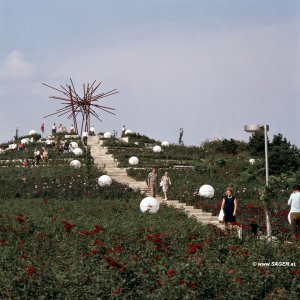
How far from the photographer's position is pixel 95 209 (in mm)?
24594

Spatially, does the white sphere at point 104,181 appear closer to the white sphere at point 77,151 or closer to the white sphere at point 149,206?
the white sphere at point 149,206

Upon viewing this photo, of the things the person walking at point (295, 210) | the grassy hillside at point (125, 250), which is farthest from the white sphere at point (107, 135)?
the person walking at point (295, 210)

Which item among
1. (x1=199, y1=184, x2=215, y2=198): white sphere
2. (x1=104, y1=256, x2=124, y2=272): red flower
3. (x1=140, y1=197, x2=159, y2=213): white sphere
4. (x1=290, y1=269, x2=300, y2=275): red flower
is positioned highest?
(x1=199, y1=184, x2=215, y2=198): white sphere

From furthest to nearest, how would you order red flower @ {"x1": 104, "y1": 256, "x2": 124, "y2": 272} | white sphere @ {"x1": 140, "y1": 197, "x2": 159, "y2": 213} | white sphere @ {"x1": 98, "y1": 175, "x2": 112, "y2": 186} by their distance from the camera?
white sphere @ {"x1": 98, "y1": 175, "x2": 112, "y2": 186}, white sphere @ {"x1": 140, "y1": 197, "x2": 159, "y2": 213}, red flower @ {"x1": 104, "y1": 256, "x2": 124, "y2": 272}

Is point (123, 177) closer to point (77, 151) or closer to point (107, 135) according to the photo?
point (77, 151)

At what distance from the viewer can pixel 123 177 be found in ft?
123

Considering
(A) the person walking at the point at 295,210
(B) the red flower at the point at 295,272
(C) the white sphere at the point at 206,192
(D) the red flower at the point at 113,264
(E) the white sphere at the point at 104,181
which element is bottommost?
(B) the red flower at the point at 295,272

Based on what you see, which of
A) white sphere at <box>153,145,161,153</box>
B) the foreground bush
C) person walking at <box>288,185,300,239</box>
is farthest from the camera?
white sphere at <box>153,145,161,153</box>

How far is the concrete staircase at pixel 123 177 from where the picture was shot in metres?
25.4

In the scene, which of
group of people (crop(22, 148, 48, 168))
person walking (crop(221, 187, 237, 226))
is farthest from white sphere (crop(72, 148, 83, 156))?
person walking (crop(221, 187, 237, 226))

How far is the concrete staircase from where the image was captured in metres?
25.4

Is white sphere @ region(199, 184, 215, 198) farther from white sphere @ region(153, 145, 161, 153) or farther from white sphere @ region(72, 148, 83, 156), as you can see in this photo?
white sphere @ region(153, 145, 161, 153)

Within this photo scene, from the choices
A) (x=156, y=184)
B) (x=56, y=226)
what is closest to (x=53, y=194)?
(x=156, y=184)

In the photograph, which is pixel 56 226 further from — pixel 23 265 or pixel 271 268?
pixel 271 268
